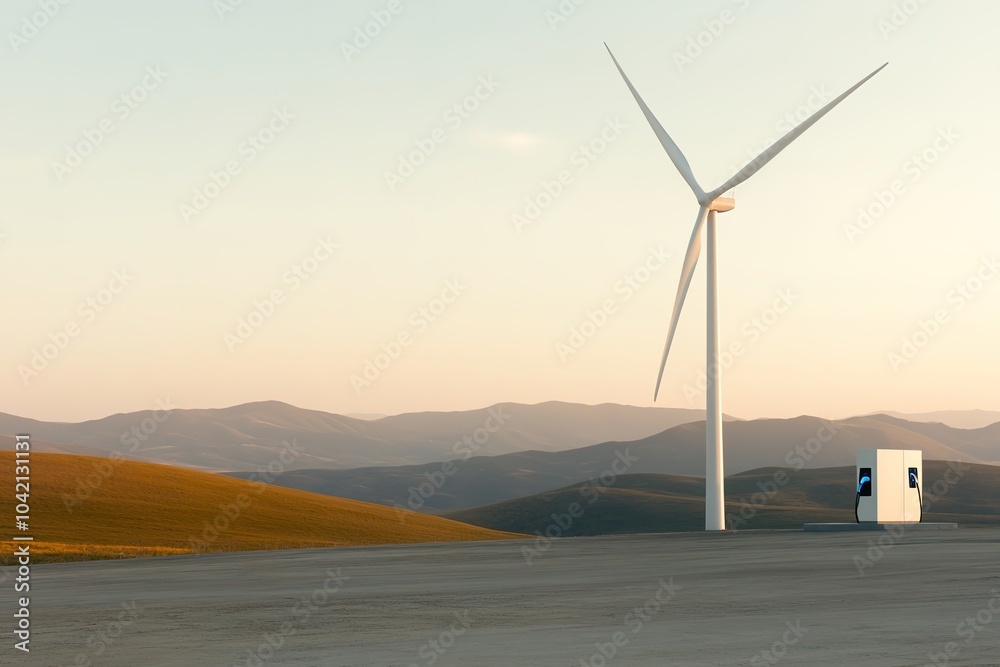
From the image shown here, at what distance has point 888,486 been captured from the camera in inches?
2154

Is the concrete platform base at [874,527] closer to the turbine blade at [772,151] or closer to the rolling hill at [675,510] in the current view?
the turbine blade at [772,151]

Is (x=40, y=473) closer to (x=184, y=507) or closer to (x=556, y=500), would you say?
(x=184, y=507)

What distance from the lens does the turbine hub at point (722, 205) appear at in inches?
2308

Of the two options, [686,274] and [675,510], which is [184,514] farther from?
[675,510]

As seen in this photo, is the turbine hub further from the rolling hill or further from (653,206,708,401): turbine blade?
the rolling hill

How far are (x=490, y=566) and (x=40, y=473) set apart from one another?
64.4 meters

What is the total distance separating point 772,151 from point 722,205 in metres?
3.86

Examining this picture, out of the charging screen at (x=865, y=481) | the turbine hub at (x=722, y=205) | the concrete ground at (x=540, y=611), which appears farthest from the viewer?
the turbine hub at (x=722, y=205)

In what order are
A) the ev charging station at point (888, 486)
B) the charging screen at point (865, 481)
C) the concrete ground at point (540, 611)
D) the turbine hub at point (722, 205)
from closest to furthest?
the concrete ground at point (540, 611)
the ev charging station at point (888, 486)
the charging screen at point (865, 481)
the turbine hub at point (722, 205)

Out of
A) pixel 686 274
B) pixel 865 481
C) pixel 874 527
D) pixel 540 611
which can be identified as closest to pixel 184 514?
pixel 686 274

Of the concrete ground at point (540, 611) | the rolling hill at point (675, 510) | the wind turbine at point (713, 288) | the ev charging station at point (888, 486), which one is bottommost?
the rolling hill at point (675, 510)

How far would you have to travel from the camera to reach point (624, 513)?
173875mm

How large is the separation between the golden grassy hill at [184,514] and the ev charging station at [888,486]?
28571mm

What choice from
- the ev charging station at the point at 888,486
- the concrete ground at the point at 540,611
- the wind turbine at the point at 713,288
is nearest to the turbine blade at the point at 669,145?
the wind turbine at the point at 713,288
